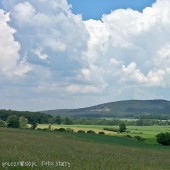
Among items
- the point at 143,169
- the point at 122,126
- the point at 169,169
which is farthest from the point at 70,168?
the point at 122,126

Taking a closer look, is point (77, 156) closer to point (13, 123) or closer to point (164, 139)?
point (164, 139)

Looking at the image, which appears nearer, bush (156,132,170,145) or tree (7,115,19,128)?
A: bush (156,132,170,145)

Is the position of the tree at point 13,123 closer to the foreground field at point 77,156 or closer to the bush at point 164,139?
the bush at point 164,139

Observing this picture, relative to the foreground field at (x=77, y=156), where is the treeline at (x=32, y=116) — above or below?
above

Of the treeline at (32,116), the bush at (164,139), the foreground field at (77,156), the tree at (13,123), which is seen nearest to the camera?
the foreground field at (77,156)

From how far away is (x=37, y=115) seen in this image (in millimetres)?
190125

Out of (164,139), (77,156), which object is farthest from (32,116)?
(77,156)

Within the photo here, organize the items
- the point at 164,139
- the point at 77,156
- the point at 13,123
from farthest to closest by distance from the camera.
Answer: the point at 13,123 → the point at 164,139 → the point at 77,156

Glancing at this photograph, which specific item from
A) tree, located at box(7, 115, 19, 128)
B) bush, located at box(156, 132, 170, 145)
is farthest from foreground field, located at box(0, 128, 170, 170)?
tree, located at box(7, 115, 19, 128)

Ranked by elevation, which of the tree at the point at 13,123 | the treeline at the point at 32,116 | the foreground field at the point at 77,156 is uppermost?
the treeline at the point at 32,116

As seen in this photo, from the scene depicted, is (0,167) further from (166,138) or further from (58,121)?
(58,121)

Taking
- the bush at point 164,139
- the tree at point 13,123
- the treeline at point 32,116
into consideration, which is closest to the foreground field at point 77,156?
the bush at point 164,139

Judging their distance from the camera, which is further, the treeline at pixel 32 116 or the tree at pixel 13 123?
the treeline at pixel 32 116

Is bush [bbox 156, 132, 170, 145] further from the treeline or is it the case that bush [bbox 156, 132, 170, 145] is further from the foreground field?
the treeline
